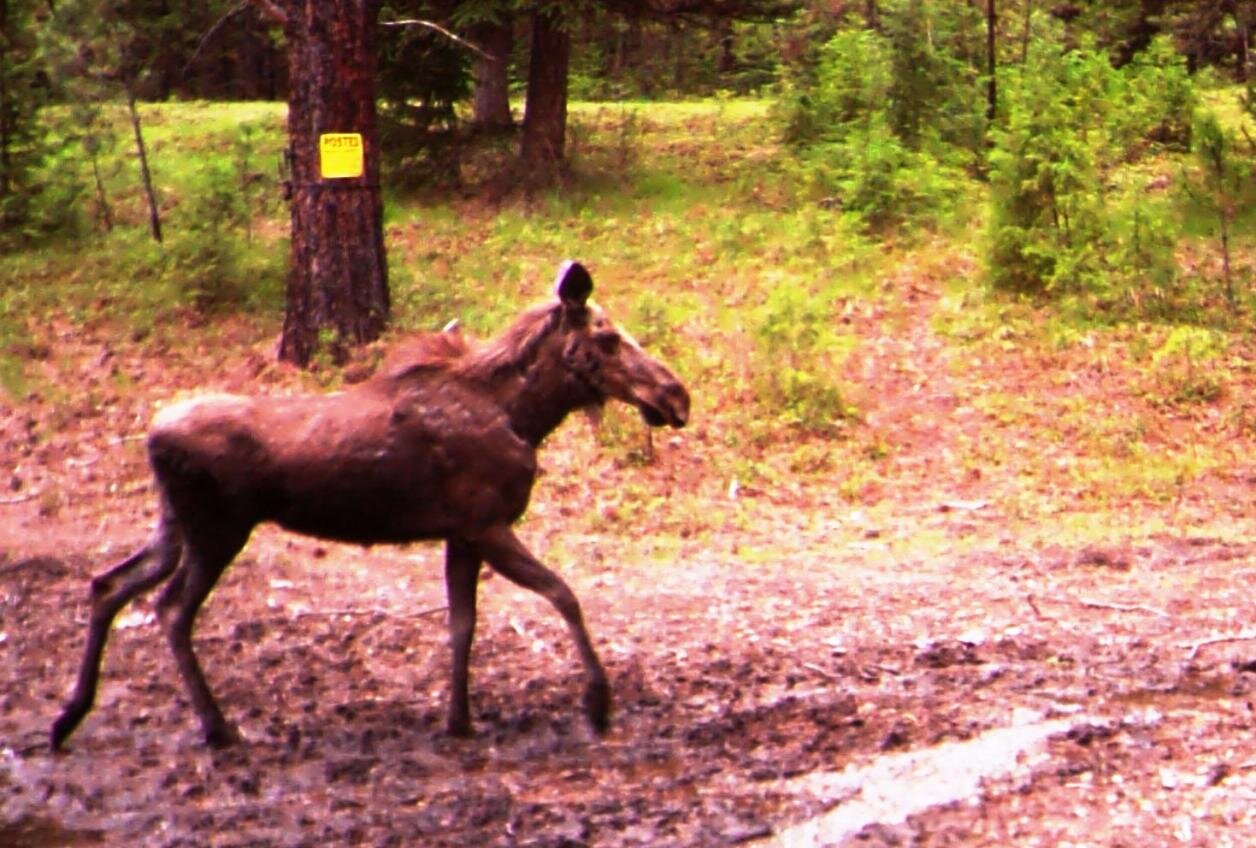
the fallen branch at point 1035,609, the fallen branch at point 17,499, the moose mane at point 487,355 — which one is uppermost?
the moose mane at point 487,355

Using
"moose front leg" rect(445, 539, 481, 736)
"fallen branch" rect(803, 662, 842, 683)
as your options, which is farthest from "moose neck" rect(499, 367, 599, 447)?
"fallen branch" rect(803, 662, 842, 683)

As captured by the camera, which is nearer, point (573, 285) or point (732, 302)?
point (573, 285)

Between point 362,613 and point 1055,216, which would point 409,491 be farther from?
point 1055,216

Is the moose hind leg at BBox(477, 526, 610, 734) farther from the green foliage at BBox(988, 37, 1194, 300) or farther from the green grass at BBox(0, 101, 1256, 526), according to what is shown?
the green foliage at BBox(988, 37, 1194, 300)

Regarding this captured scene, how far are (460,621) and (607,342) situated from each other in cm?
141

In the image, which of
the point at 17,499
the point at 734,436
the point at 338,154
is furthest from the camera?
the point at 338,154

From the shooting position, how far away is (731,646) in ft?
28.4

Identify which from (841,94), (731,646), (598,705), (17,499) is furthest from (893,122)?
(598,705)

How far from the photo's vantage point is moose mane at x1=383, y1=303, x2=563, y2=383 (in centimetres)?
757

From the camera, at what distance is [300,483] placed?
7340mm

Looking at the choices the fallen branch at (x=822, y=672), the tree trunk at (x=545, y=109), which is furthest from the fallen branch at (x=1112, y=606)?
the tree trunk at (x=545, y=109)

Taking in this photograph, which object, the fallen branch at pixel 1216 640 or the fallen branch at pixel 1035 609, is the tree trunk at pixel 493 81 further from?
the fallen branch at pixel 1216 640

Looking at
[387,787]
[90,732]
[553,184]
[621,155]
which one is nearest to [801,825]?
[387,787]

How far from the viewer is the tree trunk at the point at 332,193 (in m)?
14.0
